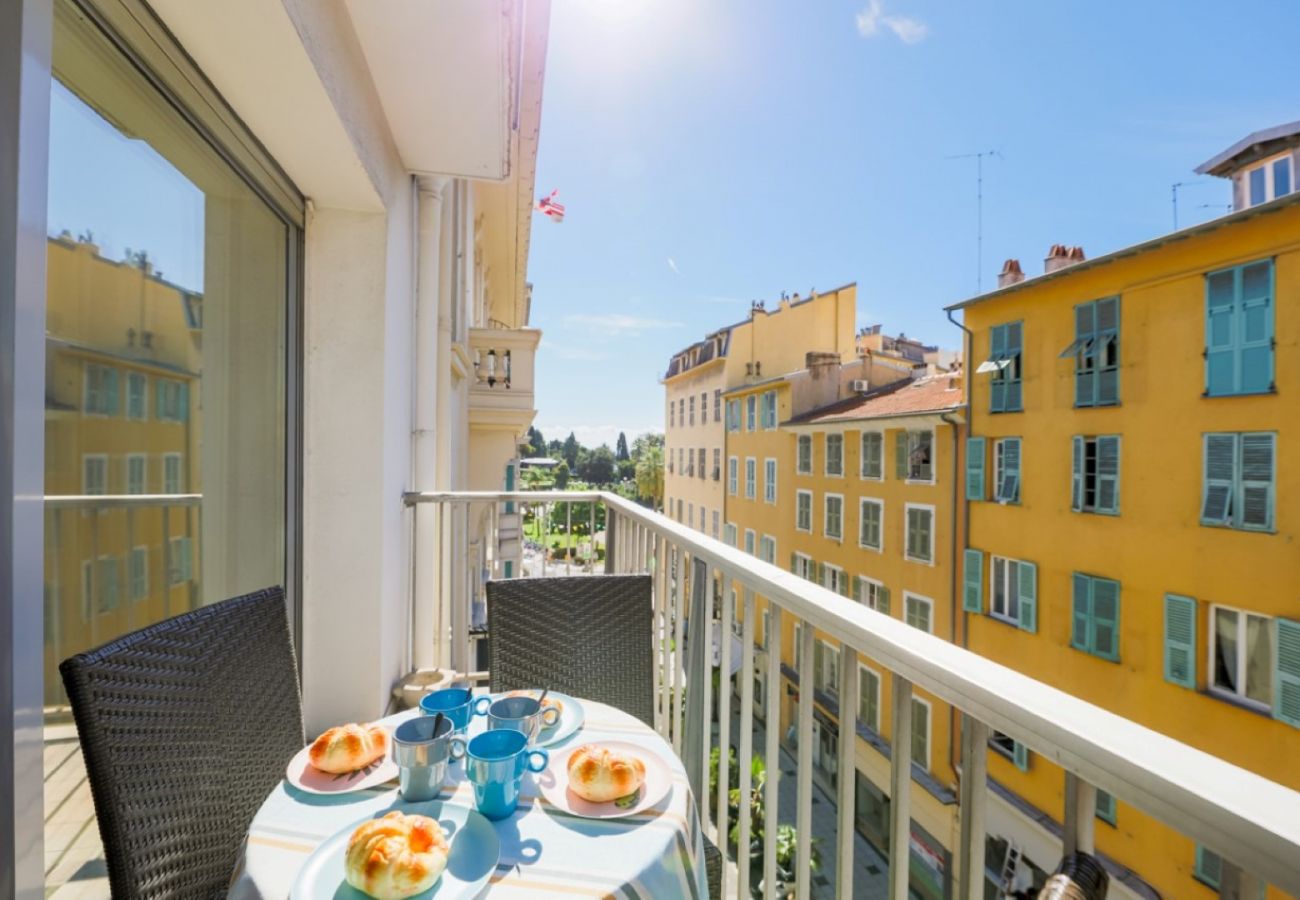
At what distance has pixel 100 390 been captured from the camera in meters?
1.10

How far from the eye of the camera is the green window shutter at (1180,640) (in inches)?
280

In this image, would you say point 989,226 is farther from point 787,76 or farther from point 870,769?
point 870,769

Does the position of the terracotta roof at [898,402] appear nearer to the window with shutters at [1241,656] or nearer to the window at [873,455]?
the window at [873,455]

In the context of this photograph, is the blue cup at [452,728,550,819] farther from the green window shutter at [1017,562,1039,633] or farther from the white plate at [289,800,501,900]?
the green window shutter at [1017,562,1039,633]

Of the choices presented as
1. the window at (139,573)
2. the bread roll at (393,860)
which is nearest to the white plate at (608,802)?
the bread roll at (393,860)

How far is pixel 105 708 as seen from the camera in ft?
2.78

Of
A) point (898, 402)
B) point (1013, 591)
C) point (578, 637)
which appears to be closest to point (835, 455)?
point (898, 402)

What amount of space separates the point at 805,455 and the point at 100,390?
46.3 ft

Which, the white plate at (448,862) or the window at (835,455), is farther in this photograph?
the window at (835,455)

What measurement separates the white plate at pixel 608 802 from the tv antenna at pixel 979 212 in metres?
11.9

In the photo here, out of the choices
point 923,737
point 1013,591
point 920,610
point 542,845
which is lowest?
point 923,737

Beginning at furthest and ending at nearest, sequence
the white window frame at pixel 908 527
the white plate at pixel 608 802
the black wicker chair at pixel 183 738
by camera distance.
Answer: the white window frame at pixel 908 527 → the white plate at pixel 608 802 → the black wicker chair at pixel 183 738

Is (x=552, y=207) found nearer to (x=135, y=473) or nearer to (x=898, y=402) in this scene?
(x=135, y=473)

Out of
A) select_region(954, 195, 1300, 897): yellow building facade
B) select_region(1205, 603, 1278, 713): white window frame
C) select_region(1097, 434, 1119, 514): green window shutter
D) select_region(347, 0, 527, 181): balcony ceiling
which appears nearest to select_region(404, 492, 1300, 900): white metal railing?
select_region(347, 0, 527, 181): balcony ceiling
